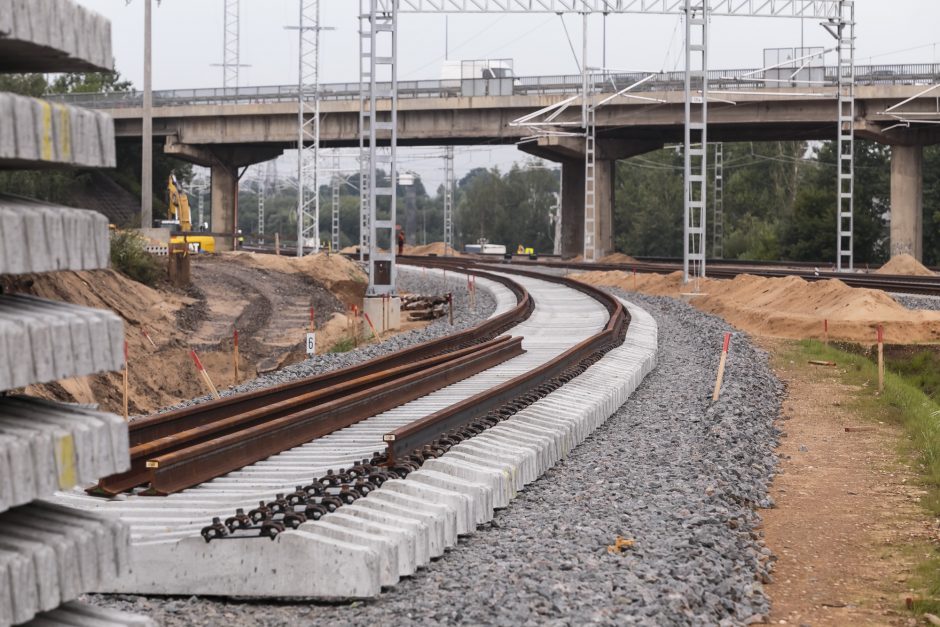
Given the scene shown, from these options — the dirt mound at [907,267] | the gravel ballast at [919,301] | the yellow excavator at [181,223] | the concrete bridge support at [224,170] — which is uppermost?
the concrete bridge support at [224,170]

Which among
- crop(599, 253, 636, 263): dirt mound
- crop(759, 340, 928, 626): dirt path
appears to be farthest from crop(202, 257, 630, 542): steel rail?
crop(599, 253, 636, 263): dirt mound

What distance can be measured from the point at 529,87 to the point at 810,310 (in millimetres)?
36824

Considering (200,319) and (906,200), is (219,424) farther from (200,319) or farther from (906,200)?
(906,200)

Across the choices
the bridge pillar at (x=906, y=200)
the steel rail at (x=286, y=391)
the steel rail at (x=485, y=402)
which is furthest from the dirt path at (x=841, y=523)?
the bridge pillar at (x=906, y=200)

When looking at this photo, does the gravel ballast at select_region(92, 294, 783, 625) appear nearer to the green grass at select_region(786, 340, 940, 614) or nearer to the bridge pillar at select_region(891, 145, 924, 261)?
the green grass at select_region(786, 340, 940, 614)

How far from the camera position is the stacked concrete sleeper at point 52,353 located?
451cm

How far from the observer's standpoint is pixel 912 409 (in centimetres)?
1630

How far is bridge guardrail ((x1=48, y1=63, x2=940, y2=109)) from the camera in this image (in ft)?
193

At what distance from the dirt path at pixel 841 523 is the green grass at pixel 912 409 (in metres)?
0.15

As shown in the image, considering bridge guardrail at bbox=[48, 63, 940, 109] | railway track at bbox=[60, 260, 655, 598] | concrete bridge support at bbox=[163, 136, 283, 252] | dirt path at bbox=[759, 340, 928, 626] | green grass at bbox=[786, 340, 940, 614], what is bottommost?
dirt path at bbox=[759, 340, 928, 626]

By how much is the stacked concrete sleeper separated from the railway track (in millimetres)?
2212

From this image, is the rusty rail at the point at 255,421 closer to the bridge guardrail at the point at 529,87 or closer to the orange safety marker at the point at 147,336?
the orange safety marker at the point at 147,336

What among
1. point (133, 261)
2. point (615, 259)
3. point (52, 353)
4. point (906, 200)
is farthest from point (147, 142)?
point (52, 353)

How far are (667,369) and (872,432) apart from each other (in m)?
5.47
